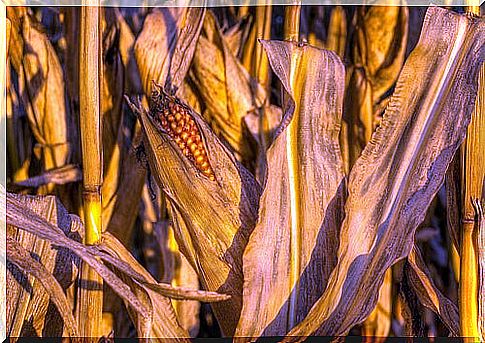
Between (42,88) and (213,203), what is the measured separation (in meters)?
0.33

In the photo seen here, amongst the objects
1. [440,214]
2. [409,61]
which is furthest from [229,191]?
[440,214]

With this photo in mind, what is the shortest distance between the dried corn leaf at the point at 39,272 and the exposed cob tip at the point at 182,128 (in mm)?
143

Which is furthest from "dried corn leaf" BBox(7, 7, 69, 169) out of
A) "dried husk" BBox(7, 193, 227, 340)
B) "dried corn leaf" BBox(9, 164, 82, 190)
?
"dried husk" BBox(7, 193, 227, 340)

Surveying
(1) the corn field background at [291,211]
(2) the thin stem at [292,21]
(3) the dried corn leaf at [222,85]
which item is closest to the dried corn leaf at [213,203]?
(1) the corn field background at [291,211]

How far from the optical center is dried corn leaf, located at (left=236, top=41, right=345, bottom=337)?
1.87 ft

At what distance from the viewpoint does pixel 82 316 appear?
583 mm

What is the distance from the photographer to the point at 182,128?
58 cm

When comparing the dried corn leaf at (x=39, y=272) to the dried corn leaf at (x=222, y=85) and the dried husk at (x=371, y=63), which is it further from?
the dried husk at (x=371, y=63)

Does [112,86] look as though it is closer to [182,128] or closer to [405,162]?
[182,128]

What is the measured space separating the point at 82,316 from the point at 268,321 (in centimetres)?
15

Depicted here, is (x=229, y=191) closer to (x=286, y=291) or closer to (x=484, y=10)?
(x=286, y=291)

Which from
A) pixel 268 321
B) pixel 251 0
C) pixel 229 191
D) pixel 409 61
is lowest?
pixel 268 321

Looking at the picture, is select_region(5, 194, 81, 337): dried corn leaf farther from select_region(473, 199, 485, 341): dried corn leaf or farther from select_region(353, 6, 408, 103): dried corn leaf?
select_region(353, 6, 408, 103): dried corn leaf

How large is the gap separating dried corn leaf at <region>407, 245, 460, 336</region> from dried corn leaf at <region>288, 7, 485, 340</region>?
5 centimetres
